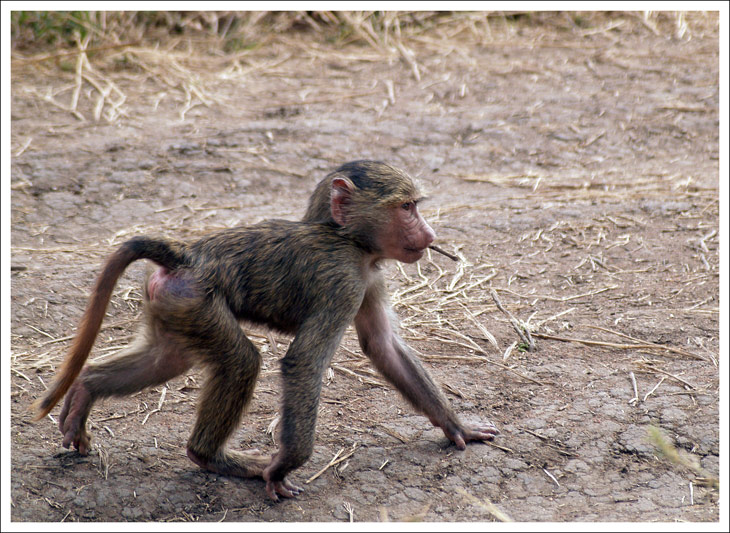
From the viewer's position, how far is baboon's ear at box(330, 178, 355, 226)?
357cm

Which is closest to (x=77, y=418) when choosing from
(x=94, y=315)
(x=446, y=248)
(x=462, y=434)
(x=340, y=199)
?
(x=94, y=315)

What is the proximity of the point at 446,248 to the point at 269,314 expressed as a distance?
239cm

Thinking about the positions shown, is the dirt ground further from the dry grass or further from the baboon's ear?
the baboon's ear

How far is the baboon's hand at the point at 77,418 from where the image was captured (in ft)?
11.4

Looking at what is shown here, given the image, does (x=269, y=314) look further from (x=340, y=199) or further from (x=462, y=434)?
(x=462, y=434)

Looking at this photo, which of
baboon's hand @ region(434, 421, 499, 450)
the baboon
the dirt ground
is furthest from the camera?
baboon's hand @ region(434, 421, 499, 450)

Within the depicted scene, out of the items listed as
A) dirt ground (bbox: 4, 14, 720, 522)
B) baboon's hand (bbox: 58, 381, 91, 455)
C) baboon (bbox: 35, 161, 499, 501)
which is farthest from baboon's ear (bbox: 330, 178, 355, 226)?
baboon's hand (bbox: 58, 381, 91, 455)

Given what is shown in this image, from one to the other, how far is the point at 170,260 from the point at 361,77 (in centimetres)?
535

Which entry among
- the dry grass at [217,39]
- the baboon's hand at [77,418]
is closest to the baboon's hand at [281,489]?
the baboon's hand at [77,418]

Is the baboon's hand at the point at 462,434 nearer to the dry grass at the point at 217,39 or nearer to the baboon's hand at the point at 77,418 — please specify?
the baboon's hand at the point at 77,418

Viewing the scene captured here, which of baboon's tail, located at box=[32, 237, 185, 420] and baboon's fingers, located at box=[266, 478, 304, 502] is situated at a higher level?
baboon's tail, located at box=[32, 237, 185, 420]

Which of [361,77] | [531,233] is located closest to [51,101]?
[361,77]

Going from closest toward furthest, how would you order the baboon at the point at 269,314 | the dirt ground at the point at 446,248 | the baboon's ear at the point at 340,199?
the baboon at the point at 269,314, the dirt ground at the point at 446,248, the baboon's ear at the point at 340,199

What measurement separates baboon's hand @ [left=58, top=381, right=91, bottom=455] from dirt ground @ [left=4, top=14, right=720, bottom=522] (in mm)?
93
